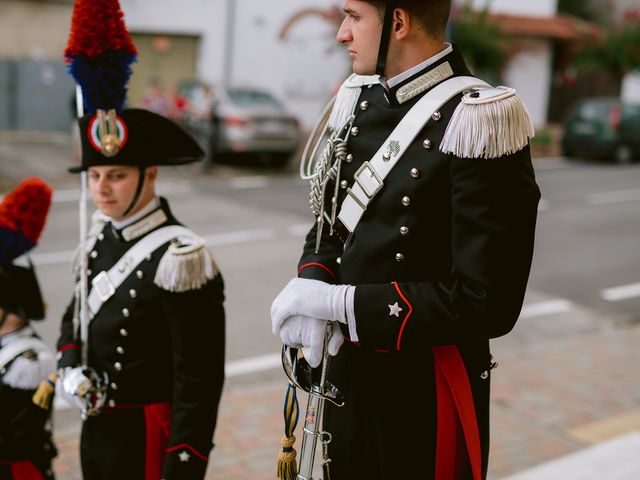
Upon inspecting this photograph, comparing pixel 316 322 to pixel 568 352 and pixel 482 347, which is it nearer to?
pixel 482 347

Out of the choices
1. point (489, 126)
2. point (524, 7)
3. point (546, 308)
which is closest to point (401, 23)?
point (489, 126)

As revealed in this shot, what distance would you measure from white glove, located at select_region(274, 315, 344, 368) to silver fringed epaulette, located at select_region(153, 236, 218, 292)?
26.4 inches

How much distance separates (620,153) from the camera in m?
20.5

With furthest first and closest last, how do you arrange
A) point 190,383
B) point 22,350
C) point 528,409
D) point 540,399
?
1. point 540,399
2. point 528,409
3. point 22,350
4. point 190,383

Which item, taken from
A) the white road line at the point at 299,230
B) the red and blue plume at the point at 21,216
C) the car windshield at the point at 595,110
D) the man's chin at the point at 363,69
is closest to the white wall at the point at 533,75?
the car windshield at the point at 595,110

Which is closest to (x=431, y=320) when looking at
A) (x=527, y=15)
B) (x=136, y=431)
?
(x=136, y=431)

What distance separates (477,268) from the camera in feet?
6.28

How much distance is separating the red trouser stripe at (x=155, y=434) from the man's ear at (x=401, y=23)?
1.53m

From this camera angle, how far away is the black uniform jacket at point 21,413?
3.12m

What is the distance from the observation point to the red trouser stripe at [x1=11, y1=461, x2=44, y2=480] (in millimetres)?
3135

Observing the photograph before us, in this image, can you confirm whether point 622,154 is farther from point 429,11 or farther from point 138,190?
point 429,11

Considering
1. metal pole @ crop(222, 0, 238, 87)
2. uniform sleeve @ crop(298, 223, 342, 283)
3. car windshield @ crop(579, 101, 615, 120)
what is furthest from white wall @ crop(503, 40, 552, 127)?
uniform sleeve @ crop(298, 223, 342, 283)

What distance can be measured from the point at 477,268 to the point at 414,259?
0.22 m

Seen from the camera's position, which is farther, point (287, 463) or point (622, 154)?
point (622, 154)
